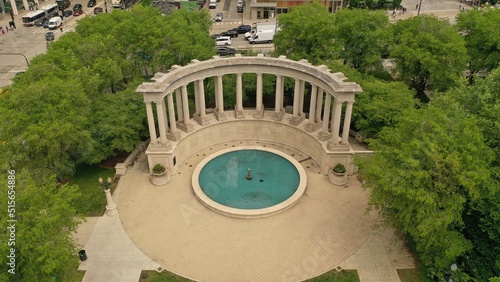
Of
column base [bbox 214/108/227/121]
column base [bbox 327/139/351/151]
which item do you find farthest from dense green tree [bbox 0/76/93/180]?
column base [bbox 327/139/351/151]

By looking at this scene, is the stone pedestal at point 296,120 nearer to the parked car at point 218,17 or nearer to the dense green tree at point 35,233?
the dense green tree at point 35,233

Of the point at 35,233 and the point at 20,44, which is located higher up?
the point at 35,233

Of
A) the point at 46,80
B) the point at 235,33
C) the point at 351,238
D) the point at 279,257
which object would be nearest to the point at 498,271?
the point at 351,238

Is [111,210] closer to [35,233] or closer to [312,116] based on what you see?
[35,233]

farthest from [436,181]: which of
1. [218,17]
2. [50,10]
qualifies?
[50,10]

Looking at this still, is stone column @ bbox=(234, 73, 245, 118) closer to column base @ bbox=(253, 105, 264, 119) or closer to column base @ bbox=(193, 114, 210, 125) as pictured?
column base @ bbox=(253, 105, 264, 119)

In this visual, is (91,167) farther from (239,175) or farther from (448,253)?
(448,253)

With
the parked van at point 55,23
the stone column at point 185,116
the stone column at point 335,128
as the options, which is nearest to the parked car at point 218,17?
the parked van at point 55,23
